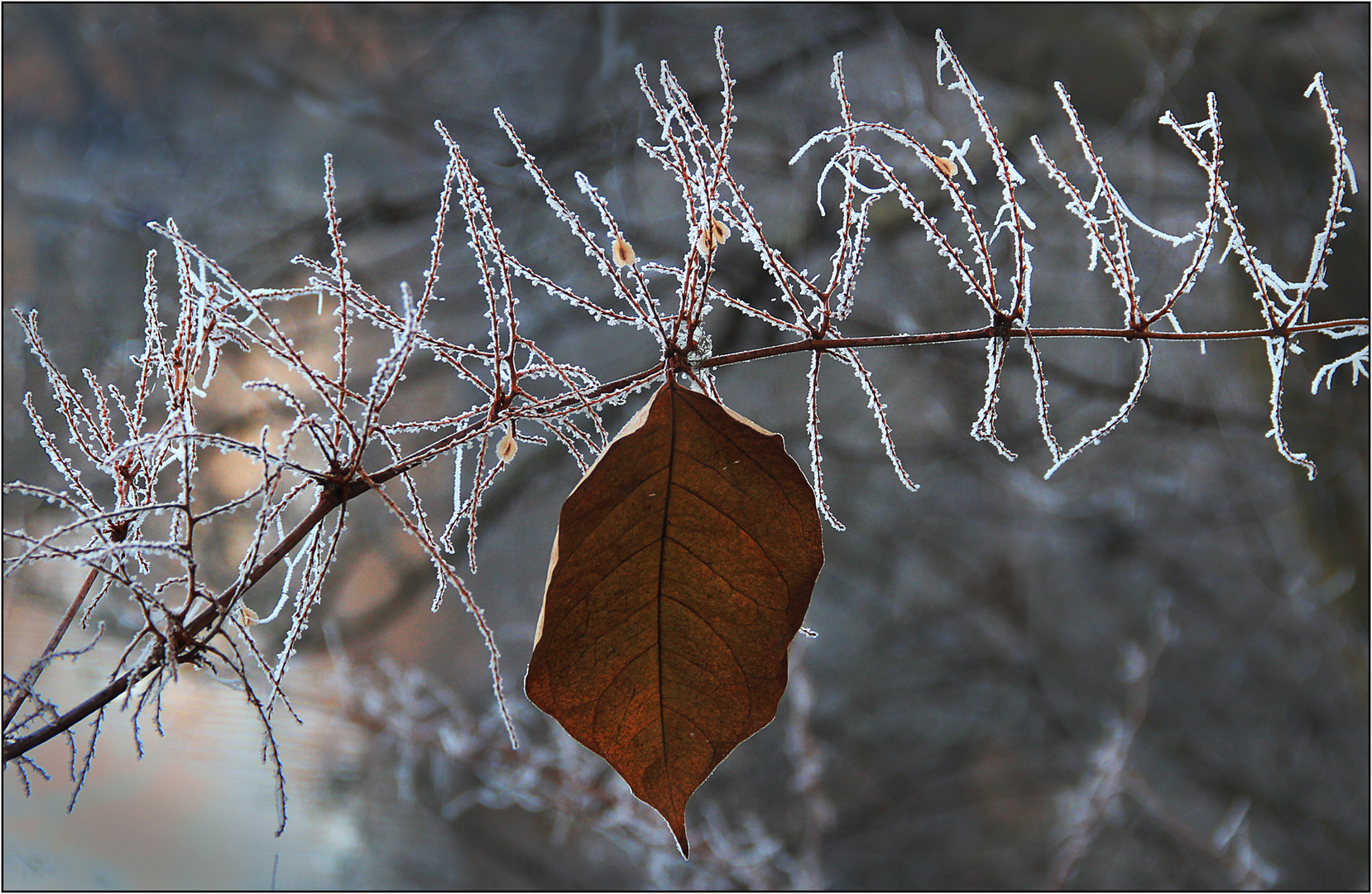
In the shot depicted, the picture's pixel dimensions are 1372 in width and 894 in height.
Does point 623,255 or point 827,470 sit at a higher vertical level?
point 827,470

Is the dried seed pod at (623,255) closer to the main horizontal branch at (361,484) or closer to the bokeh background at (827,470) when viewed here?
the main horizontal branch at (361,484)

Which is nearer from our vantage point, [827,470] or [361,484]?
[361,484]

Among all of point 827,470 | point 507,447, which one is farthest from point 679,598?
point 827,470

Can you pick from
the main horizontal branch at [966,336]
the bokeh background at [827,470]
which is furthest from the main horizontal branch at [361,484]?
the bokeh background at [827,470]

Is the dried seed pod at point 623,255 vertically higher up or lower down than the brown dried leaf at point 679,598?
higher up

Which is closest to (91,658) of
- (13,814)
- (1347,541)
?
(13,814)

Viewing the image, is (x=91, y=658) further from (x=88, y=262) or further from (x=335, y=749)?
(x=88, y=262)

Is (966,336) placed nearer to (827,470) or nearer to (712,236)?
(712,236)
